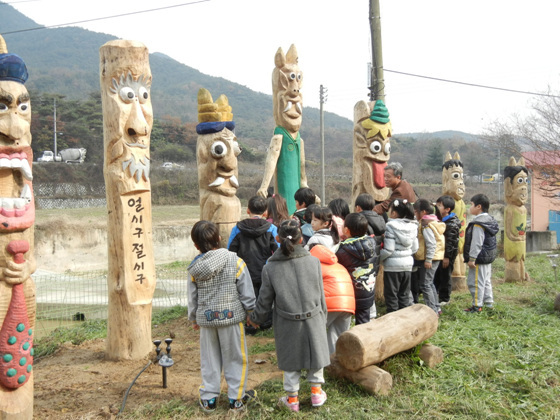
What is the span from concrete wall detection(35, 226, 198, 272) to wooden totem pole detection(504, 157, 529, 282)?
11.2 metres

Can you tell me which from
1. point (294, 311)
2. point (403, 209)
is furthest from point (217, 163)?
point (294, 311)

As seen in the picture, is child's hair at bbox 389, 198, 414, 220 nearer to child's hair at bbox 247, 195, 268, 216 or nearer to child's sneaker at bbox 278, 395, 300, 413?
child's hair at bbox 247, 195, 268, 216

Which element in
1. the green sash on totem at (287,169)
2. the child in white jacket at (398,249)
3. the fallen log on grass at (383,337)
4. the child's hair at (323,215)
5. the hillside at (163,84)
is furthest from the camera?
the hillside at (163,84)

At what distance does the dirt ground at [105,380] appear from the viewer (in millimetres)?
4324

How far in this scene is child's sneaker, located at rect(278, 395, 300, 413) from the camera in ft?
13.0

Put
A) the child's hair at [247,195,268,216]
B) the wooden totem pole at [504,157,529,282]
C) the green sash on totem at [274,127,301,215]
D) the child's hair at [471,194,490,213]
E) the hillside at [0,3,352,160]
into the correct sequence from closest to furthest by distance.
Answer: the child's hair at [247,195,268,216] → the child's hair at [471,194,490,213] → the green sash on totem at [274,127,301,215] → the wooden totem pole at [504,157,529,282] → the hillside at [0,3,352,160]

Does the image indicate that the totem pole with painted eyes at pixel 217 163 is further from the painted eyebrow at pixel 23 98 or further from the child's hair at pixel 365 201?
the painted eyebrow at pixel 23 98

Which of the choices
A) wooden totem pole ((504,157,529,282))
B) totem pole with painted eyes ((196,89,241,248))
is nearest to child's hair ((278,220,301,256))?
totem pole with painted eyes ((196,89,241,248))

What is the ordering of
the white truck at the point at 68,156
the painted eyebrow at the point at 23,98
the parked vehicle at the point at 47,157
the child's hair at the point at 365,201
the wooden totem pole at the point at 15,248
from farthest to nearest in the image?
1. the white truck at the point at 68,156
2. the parked vehicle at the point at 47,157
3. the child's hair at the point at 365,201
4. the painted eyebrow at the point at 23,98
5. the wooden totem pole at the point at 15,248

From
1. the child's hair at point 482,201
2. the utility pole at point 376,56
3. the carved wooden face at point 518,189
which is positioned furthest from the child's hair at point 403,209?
the carved wooden face at point 518,189

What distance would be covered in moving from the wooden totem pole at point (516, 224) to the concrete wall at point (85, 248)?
11.2m

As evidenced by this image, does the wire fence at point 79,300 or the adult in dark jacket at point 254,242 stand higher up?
the adult in dark jacket at point 254,242

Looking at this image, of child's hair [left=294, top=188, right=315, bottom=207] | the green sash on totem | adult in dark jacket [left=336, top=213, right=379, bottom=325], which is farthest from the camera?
the green sash on totem

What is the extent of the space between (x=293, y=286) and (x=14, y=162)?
2.41 m
